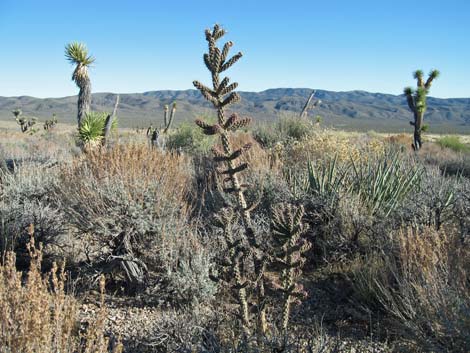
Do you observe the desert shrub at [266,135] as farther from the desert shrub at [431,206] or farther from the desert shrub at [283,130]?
the desert shrub at [431,206]

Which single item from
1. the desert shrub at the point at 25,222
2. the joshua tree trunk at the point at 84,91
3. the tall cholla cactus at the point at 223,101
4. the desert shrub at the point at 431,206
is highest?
the joshua tree trunk at the point at 84,91

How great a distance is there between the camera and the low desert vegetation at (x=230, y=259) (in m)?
3.24

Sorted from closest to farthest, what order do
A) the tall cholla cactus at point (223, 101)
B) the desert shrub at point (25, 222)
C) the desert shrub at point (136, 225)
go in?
the tall cholla cactus at point (223, 101)
the desert shrub at point (136, 225)
the desert shrub at point (25, 222)

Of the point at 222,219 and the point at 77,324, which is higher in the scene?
the point at 222,219

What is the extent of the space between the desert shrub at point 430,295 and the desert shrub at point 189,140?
10.2 meters

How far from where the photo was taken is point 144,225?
18.0 feet

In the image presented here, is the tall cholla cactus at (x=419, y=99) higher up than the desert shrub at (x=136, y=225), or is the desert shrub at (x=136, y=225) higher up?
the tall cholla cactus at (x=419, y=99)

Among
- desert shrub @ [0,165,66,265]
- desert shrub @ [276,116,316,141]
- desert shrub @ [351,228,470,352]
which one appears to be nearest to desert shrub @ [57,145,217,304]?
desert shrub @ [0,165,66,265]

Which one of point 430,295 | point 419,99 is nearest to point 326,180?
point 430,295

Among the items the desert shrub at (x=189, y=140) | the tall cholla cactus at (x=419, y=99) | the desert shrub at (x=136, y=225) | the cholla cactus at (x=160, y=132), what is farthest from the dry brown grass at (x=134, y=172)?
the tall cholla cactus at (x=419, y=99)

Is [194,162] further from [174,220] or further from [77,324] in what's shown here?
[77,324]

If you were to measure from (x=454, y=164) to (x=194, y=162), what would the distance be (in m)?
10.3

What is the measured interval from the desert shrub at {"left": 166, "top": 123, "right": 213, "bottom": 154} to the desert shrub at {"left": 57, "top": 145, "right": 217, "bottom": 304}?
8623mm

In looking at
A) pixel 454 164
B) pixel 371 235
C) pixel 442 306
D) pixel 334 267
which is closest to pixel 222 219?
pixel 442 306
